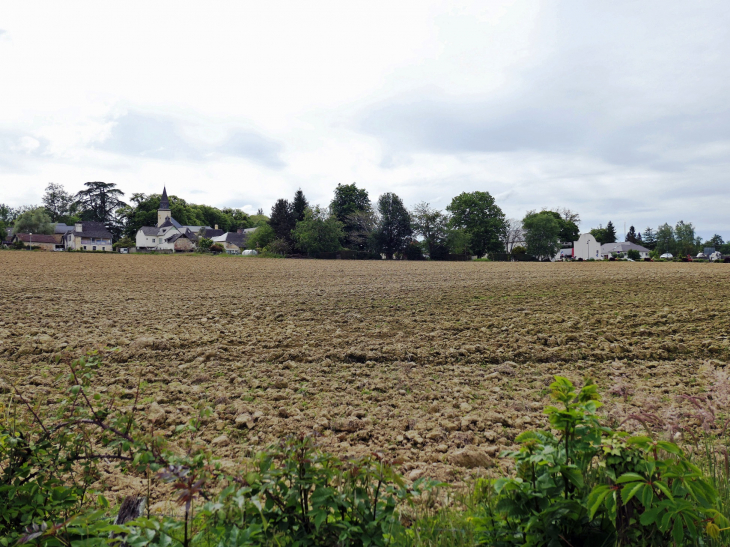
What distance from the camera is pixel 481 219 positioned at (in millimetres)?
70625

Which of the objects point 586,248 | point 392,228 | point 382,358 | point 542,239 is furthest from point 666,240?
point 382,358

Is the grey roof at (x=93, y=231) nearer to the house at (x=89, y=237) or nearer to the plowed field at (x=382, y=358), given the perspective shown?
the house at (x=89, y=237)

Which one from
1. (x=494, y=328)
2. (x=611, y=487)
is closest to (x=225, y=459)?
(x=611, y=487)

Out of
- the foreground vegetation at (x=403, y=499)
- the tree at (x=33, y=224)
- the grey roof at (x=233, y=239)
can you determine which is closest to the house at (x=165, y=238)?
the grey roof at (x=233, y=239)

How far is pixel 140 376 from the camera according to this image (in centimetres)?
515

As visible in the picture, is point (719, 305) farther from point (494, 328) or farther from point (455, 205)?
point (455, 205)

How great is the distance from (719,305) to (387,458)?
9.98 meters

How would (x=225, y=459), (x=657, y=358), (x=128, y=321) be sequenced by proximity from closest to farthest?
(x=225, y=459) < (x=657, y=358) < (x=128, y=321)

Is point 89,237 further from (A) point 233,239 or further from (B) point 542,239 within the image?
(B) point 542,239

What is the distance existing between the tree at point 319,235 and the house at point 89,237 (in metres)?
53.4

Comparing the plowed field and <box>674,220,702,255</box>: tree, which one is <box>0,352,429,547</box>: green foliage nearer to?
the plowed field

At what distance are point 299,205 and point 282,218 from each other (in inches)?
145

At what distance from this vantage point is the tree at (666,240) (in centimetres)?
A: 9012

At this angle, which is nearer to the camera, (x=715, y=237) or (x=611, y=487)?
(x=611, y=487)
